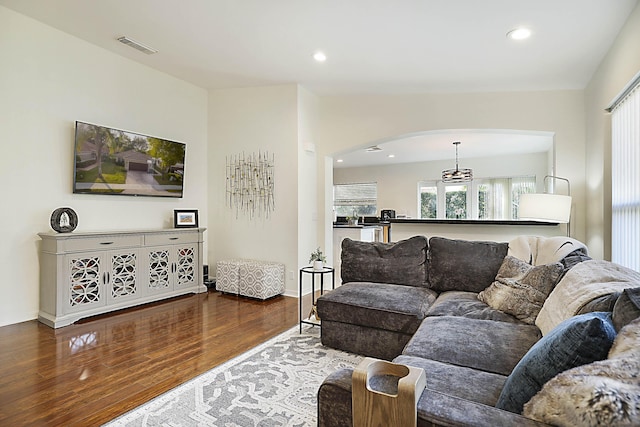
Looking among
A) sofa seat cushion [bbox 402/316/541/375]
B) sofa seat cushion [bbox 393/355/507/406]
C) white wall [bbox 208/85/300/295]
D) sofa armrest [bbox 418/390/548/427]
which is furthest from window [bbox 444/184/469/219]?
sofa armrest [bbox 418/390/548/427]

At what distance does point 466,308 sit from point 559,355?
148cm

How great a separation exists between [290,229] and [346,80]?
6.81 ft

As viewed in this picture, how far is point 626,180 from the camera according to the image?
2.79 metres

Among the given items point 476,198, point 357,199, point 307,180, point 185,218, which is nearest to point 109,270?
point 185,218

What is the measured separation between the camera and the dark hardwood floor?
209 centimetres

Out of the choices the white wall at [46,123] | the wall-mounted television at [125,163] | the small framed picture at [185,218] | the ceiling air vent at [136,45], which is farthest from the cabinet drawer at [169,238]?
the ceiling air vent at [136,45]

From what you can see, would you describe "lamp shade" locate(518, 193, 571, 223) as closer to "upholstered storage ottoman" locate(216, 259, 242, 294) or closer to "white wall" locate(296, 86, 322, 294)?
"white wall" locate(296, 86, 322, 294)

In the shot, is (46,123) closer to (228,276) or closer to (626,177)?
(228,276)

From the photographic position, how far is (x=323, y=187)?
530 centimetres

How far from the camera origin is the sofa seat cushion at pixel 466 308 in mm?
2352

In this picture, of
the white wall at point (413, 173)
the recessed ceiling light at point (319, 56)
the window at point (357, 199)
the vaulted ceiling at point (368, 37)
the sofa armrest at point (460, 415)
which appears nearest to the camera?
the sofa armrest at point (460, 415)

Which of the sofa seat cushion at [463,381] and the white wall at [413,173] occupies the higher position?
the white wall at [413,173]

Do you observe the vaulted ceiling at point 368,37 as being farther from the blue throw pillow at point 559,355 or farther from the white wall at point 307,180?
the blue throw pillow at point 559,355

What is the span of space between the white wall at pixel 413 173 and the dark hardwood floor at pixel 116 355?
6369 millimetres
